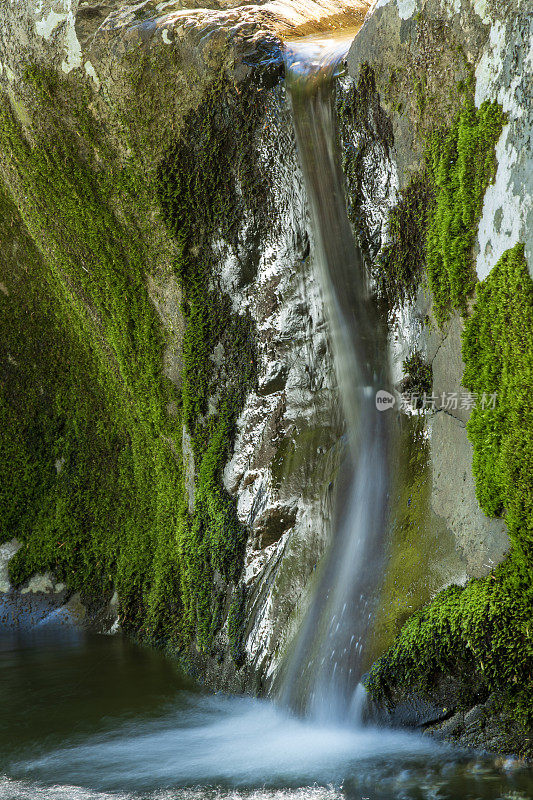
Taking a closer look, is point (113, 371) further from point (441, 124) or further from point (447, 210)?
point (441, 124)

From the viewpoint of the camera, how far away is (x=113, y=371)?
6.64m

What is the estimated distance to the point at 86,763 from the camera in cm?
414

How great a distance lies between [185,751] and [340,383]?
252 cm

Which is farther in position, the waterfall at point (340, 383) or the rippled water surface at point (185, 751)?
the waterfall at point (340, 383)

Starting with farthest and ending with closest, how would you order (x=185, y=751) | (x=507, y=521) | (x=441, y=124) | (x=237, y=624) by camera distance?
(x=237, y=624), (x=185, y=751), (x=441, y=124), (x=507, y=521)

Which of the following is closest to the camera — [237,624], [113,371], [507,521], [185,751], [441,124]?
[507,521]

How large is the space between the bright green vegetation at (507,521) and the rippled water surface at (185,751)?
40 centimetres

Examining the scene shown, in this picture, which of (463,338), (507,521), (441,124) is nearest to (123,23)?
(441,124)

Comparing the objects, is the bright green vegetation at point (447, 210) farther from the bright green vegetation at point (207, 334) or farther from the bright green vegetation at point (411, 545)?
the bright green vegetation at point (207, 334)

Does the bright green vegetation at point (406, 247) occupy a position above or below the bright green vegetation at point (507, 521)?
above

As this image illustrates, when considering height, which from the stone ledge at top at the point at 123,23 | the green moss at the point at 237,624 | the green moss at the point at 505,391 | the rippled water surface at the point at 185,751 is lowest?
the rippled water surface at the point at 185,751

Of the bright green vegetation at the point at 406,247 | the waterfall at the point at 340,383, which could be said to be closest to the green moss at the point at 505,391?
the bright green vegetation at the point at 406,247

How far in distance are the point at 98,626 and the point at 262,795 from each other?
3771 millimetres

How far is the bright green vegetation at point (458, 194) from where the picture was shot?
372 cm
